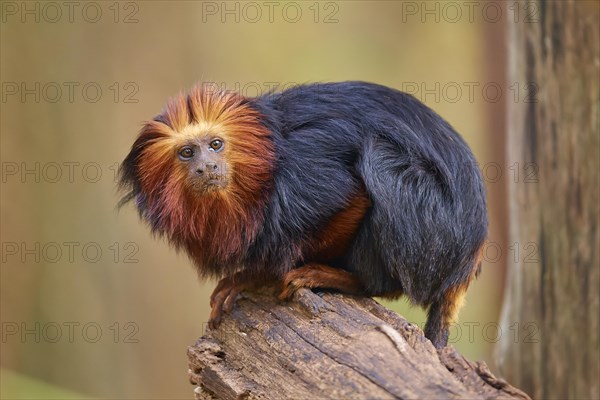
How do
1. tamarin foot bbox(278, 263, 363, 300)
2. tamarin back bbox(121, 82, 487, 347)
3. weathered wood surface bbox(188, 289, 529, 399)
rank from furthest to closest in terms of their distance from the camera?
1. tamarin back bbox(121, 82, 487, 347)
2. tamarin foot bbox(278, 263, 363, 300)
3. weathered wood surface bbox(188, 289, 529, 399)

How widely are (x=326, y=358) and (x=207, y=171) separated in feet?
3.92

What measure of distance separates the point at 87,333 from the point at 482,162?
5310 millimetres

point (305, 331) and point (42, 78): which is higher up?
point (42, 78)

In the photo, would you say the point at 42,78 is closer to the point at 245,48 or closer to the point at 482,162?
the point at 245,48

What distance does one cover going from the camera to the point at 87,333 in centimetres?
767

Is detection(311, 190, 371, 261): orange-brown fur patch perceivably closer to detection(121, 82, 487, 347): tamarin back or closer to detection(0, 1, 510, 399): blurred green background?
detection(121, 82, 487, 347): tamarin back

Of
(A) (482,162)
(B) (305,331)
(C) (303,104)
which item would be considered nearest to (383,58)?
(A) (482,162)

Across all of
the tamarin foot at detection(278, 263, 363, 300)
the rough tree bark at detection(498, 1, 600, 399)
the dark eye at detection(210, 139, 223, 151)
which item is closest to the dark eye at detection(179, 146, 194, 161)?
the dark eye at detection(210, 139, 223, 151)

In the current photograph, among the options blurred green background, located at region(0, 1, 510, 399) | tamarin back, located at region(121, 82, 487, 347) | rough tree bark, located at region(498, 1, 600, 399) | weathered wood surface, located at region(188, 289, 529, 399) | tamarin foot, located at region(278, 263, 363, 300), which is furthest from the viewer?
blurred green background, located at region(0, 1, 510, 399)

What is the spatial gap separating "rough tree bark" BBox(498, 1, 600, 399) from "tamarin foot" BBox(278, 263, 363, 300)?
4.69 ft

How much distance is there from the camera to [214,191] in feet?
11.9

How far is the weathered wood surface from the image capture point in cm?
247

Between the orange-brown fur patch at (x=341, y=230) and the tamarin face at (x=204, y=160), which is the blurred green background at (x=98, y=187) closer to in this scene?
the tamarin face at (x=204, y=160)

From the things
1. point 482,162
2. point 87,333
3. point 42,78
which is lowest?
point 87,333
